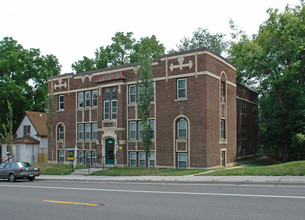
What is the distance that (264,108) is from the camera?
1226 inches

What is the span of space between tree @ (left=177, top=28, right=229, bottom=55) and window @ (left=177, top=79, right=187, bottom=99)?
82.8ft

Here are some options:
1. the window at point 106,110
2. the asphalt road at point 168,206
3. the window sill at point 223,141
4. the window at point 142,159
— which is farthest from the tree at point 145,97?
the asphalt road at point 168,206

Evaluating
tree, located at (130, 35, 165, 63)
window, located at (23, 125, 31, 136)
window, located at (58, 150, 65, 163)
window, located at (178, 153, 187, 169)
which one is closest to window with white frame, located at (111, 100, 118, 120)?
window, located at (178, 153, 187, 169)

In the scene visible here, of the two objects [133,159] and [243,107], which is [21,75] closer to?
[133,159]

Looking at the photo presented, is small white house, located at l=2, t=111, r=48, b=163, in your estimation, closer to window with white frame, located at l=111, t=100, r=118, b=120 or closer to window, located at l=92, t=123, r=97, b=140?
window, located at l=92, t=123, r=97, b=140

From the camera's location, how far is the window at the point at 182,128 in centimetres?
2380

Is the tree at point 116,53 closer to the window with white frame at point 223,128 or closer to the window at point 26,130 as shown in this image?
the window at point 26,130

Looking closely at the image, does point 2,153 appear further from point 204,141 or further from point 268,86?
point 268,86

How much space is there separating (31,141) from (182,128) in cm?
2251

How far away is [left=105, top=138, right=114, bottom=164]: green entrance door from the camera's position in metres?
27.2

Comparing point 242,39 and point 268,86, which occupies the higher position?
point 242,39

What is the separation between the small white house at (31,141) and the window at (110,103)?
1510cm

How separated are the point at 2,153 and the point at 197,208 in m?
38.6

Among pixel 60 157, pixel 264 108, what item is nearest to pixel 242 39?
pixel 264 108
